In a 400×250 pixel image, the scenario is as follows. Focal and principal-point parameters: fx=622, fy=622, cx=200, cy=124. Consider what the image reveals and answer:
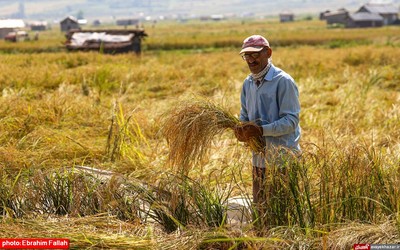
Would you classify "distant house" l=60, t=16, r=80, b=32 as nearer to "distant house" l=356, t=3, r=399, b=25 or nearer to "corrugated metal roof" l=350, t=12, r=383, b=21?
"corrugated metal roof" l=350, t=12, r=383, b=21

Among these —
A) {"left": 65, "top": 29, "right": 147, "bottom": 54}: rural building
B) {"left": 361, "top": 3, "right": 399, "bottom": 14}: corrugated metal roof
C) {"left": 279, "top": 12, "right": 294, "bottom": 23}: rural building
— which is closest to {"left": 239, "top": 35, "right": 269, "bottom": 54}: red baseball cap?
{"left": 65, "top": 29, "right": 147, "bottom": 54}: rural building

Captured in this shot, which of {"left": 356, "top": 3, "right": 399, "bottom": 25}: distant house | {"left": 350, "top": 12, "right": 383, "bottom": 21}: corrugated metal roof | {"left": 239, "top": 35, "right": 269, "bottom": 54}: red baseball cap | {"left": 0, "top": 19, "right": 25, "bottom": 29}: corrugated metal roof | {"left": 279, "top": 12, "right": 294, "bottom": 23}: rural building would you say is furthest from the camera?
{"left": 279, "top": 12, "right": 294, "bottom": 23}: rural building

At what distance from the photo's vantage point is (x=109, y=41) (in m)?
22.0

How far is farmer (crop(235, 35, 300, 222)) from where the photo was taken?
3170 millimetres

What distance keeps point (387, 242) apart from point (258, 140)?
887 millimetres

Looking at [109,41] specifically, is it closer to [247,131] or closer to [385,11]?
[247,131]

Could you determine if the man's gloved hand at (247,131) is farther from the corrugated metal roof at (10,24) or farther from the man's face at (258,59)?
the corrugated metal roof at (10,24)

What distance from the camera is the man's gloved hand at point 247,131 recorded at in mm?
3215

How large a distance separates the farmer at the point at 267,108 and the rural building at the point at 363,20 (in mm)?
50219

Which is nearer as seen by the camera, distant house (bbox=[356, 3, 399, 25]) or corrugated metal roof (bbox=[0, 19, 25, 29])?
corrugated metal roof (bbox=[0, 19, 25, 29])

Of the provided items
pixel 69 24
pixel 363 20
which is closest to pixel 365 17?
pixel 363 20

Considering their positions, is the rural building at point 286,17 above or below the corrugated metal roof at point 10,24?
below

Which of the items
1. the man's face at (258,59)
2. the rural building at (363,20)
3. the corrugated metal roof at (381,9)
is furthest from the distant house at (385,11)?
the man's face at (258,59)

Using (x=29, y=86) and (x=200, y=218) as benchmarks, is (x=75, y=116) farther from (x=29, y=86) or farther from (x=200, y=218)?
(x=200, y=218)
